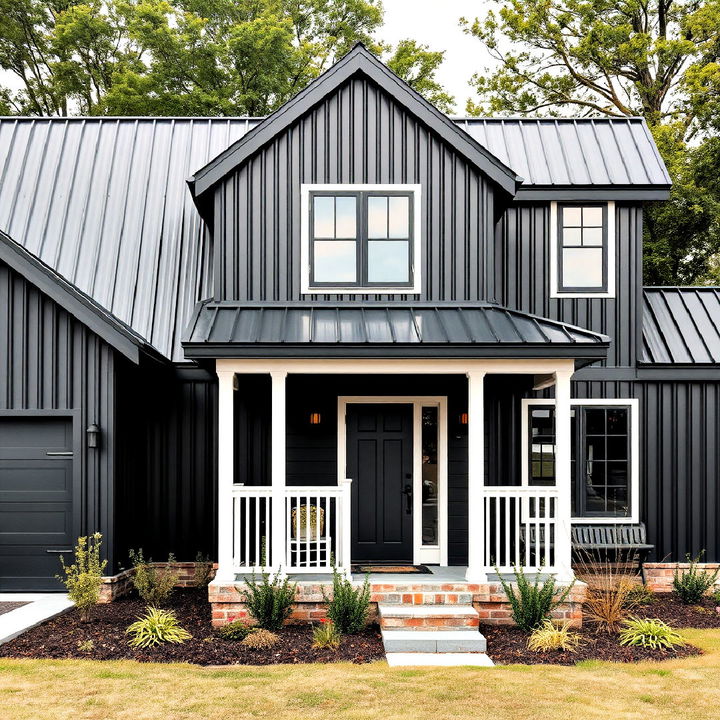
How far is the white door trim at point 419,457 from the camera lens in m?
9.91

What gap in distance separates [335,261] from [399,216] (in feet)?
3.45

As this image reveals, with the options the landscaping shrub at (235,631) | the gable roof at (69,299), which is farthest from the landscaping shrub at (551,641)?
the gable roof at (69,299)

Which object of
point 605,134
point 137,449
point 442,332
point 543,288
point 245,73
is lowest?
point 137,449

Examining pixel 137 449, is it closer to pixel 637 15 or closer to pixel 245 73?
pixel 245 73

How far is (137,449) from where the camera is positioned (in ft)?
32.4

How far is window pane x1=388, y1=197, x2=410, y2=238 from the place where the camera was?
32.0 feet

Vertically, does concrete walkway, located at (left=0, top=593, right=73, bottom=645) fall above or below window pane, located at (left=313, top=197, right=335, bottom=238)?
below

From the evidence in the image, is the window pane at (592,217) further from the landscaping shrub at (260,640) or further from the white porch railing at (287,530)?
the landscaping shrub at (260,640)

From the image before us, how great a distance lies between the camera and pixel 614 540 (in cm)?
1003

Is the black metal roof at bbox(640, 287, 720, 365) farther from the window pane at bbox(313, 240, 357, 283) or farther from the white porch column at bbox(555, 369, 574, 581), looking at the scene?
the window pane at bbox(313, 240, 357, 283)

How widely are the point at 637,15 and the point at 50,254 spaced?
18.2 m

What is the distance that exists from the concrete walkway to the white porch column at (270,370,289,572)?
2.50 meters

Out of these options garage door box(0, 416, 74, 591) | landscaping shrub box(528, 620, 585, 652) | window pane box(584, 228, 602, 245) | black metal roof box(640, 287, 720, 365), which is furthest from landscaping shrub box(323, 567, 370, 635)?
window pane box(584, 228, 602, 245)

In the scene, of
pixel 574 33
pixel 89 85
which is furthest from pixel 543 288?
pixel 89 85
